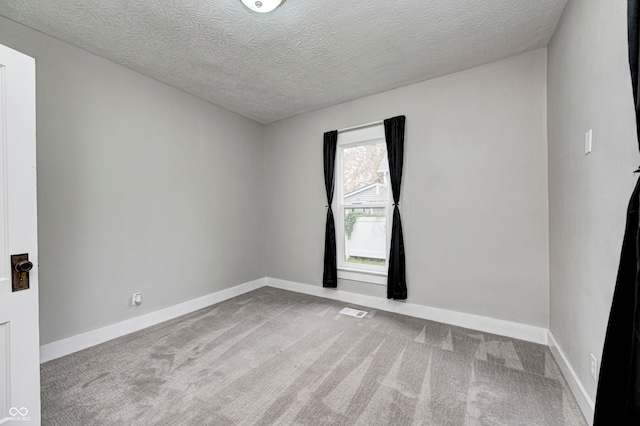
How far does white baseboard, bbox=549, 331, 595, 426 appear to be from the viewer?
155 centimetres

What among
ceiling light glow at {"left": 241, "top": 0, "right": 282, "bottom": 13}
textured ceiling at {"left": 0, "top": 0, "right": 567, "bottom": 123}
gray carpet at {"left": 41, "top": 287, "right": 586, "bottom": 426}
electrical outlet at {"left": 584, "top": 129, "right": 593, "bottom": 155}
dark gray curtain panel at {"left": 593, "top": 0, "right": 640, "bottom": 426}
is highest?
textured ceiling at {"left": 0, "top": 0, "right": 567, "bottom": 123}

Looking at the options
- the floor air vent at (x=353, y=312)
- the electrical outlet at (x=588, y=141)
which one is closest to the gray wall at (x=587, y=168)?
the electrical outlet at (x=588, y=141)

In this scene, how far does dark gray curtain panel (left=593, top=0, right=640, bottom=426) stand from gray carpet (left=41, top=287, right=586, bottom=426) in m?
0.75

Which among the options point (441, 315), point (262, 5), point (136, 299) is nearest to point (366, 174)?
point (441, 315)

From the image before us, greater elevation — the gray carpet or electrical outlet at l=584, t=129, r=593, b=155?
electrical outlet at l=584, t=129, r=593, b=155

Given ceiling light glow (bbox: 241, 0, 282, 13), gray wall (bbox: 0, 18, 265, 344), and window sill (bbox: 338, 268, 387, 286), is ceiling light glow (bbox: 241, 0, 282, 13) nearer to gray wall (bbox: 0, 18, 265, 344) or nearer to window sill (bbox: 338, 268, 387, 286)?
gray wall (bbox: 0, 18, 265, 344)

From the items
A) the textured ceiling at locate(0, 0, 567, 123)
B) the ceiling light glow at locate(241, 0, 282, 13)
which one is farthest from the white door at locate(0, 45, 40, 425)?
the ceiling light glow at locate(241, 0, 282, 13)

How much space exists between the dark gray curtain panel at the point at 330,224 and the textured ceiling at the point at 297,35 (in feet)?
2.75

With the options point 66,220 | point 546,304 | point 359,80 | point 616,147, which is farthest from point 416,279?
point 66,220

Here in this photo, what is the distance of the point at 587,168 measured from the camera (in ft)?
5.39

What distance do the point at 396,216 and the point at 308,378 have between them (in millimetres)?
1995

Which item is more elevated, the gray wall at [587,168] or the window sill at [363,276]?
the gray wall at [587,168]

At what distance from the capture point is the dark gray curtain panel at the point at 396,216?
317 cm

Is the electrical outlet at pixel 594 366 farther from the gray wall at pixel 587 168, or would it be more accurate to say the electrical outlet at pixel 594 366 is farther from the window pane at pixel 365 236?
the window pane at pixel 365 236
